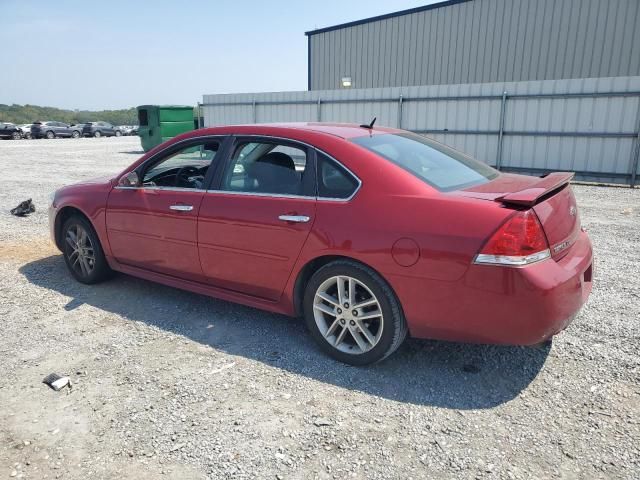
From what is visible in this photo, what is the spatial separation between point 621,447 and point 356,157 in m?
2.12

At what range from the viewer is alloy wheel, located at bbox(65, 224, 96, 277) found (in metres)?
4.71

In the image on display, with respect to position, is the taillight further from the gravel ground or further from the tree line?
the tree line

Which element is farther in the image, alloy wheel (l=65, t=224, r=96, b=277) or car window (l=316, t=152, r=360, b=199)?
alloy wheel (l=65, t=224, r=96, b=277)

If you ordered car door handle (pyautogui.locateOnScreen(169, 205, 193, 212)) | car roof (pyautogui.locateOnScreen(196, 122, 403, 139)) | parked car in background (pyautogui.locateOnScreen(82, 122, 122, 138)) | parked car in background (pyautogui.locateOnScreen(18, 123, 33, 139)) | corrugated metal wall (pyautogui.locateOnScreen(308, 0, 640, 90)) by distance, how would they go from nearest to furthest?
car roof (pyautogui.locateOnScreen(196, 122, 403, 139)) → car door handle (pyautogui.locateOnScreen(169, 205, 193, 212)) → corrugated metal wall (pyautogui.locateOnScreen(308, 0, 640, 90)) → parked car in background (pyautogui.locateOnScreen(18, 123, 33, 139)) → parked car in background (pyautogui.locateOnScreen(82, 122, 122, 138))

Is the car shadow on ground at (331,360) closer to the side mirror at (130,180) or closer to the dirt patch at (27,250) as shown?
the side mirror at (130,180)

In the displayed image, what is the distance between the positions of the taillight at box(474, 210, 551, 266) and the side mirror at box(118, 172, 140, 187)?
296cm

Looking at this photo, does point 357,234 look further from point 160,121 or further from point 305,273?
point 160,121

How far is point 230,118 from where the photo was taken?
1900 cm

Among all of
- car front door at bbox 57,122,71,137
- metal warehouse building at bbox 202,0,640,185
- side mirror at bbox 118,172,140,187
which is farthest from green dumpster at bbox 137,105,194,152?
car front door at bbox 57,122,71,137

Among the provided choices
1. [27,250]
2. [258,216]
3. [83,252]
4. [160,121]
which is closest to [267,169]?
[258,216]

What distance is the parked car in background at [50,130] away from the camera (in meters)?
38.1

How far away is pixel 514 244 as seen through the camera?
2.60 metres

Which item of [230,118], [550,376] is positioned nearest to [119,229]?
[550,376]

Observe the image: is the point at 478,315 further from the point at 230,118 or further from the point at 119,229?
the point at 230,118
